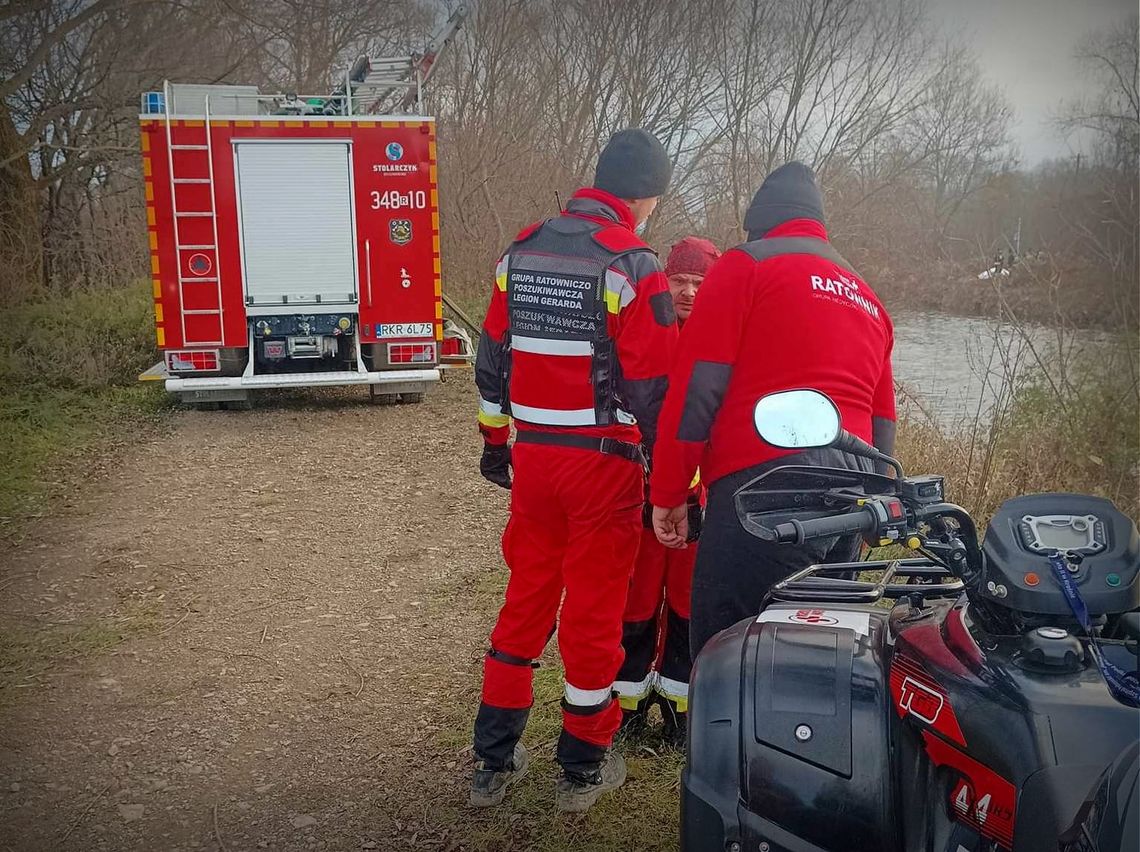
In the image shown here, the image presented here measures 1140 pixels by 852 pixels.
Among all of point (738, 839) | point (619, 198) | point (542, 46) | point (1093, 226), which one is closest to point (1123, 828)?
point (738, 839)

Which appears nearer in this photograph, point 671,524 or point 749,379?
point 749,379

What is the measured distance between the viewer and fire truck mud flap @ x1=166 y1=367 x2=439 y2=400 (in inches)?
357

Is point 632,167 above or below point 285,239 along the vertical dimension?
above

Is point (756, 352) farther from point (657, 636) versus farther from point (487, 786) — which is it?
point (487, 786)

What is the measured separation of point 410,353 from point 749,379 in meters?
7.06

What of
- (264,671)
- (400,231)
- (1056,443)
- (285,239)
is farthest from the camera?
(400,231)

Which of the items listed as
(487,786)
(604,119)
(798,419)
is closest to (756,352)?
(798,419)

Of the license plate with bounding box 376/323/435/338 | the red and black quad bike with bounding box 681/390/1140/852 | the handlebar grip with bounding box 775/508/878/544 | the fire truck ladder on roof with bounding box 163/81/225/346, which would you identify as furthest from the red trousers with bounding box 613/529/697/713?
the fire truck ladder on roof with bounding box 163/81/225/346

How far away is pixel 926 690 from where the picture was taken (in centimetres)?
156

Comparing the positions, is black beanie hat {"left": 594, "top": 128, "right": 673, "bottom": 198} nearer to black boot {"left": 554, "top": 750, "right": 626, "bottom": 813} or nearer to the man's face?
the man's face

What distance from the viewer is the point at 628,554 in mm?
3188

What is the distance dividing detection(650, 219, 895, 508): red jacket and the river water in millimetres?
3686

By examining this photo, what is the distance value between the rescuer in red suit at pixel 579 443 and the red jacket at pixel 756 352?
0.29m

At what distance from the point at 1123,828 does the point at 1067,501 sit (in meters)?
0.52
